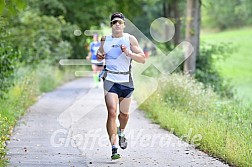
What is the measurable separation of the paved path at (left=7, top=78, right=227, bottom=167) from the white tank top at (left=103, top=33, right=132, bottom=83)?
123cm

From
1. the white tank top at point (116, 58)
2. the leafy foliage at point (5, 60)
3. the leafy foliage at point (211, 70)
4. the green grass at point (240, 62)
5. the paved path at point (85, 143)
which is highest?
the white tank top at point (116, 58)

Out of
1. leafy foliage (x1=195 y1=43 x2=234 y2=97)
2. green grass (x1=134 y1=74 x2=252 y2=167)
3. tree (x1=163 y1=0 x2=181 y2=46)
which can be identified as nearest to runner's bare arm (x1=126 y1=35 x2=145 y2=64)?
green grass (x1=134 y1=74 x2=252 y2=167)

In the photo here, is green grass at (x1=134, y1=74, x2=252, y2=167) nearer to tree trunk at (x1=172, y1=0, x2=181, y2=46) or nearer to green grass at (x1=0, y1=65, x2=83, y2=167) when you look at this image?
green grass at (x1=0, y1=65, x2=83, y2=167)

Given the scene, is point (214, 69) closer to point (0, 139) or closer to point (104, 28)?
point (0, 139)

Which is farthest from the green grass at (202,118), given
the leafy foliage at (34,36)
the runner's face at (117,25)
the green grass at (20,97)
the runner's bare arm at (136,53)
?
→ the leafy foliage at (34,36)

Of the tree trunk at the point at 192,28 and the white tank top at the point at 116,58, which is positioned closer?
the white tank top at the point at 116,58

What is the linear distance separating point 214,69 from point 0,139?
1563 centimetres

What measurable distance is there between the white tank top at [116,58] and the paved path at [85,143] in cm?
123

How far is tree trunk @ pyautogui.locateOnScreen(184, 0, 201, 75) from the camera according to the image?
2150 cm

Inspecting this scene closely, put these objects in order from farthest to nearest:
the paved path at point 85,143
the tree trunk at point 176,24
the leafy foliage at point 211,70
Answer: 1. the tree trunk at point 176,24
2. the leafy foliage at point 211,70
3. the paved path at point 85,143

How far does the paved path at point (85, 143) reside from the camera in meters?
9.52

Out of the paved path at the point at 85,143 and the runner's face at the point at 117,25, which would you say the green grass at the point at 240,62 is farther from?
the runner's face at the point at 117,25

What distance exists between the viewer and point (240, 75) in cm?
5481

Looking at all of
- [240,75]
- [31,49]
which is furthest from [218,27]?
[31,49]
